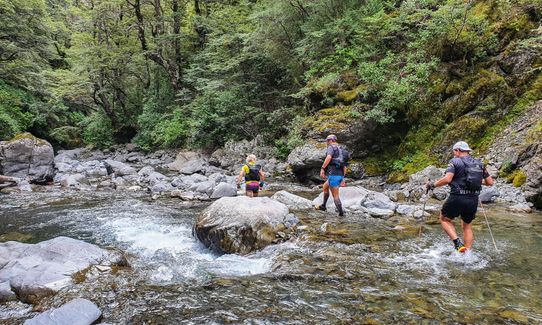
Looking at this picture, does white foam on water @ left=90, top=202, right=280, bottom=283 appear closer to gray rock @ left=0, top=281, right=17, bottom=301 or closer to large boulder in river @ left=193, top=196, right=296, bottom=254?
large boulder in river @ left=193, top=196, right=296, bottom=254

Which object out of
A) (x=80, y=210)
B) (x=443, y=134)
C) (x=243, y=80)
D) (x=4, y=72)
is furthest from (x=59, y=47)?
(x=443, y=134)

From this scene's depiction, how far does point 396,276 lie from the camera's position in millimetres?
5145

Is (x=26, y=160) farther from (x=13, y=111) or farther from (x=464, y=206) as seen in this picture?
(x=464, y=206)

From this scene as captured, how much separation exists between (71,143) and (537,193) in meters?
35.2

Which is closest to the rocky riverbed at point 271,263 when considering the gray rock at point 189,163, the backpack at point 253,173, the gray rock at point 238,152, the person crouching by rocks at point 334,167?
the person crouching by rocks at point 334,167

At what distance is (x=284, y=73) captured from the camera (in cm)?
2200

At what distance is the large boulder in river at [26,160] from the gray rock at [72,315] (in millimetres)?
14723

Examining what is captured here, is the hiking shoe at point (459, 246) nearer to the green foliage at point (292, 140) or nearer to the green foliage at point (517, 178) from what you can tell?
the green foliage at point (517, 178)

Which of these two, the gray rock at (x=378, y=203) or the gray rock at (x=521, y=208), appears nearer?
the gray rock at (x=521, y=208)

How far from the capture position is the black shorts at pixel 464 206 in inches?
232

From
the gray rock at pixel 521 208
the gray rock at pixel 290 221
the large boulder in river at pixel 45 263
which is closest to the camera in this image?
the large boulder in river at pixel 45 263

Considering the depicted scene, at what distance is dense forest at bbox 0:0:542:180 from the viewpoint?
12703mm

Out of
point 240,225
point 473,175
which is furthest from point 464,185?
point 240,225

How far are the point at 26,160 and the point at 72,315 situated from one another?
15.7 meters
